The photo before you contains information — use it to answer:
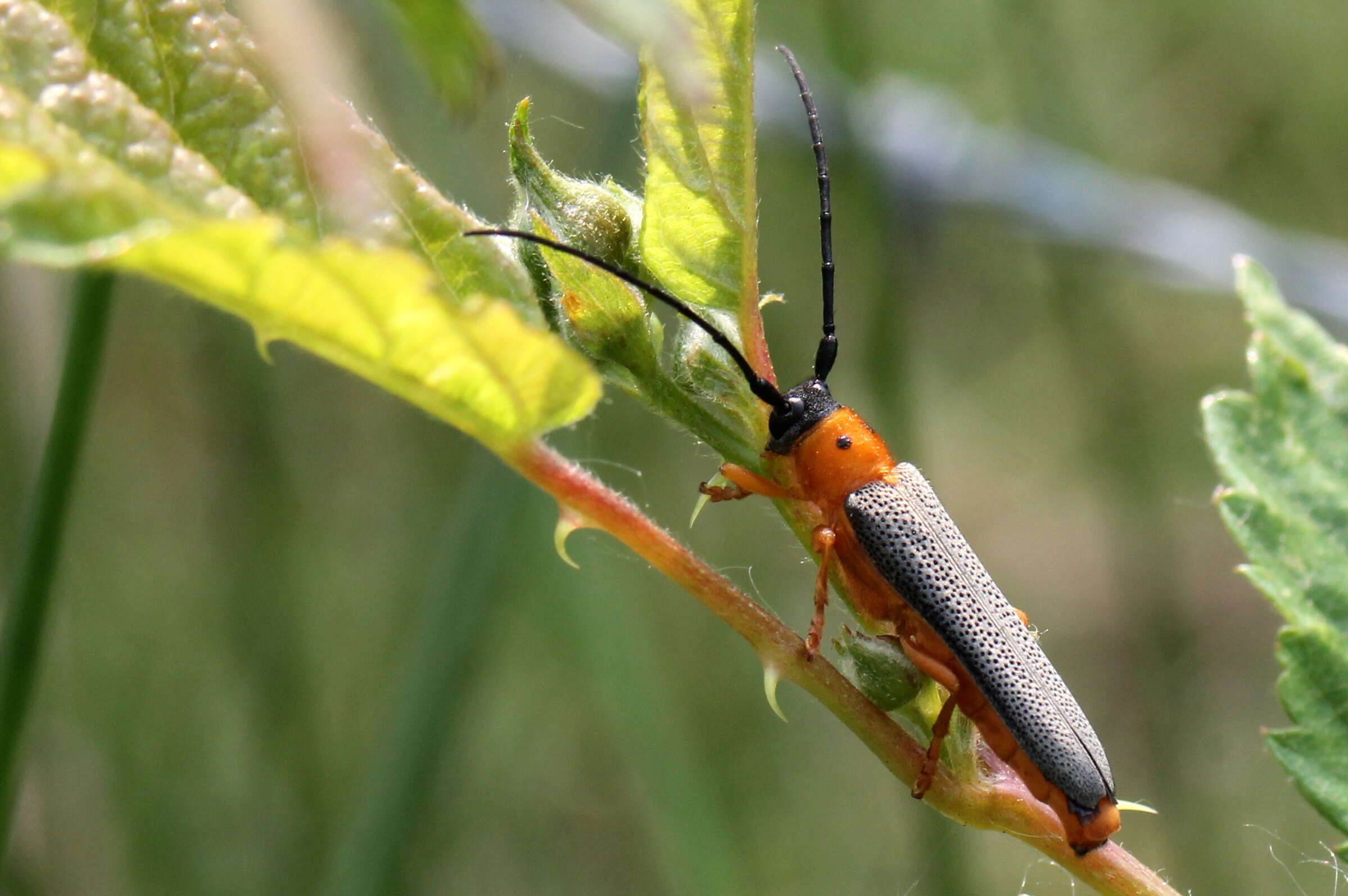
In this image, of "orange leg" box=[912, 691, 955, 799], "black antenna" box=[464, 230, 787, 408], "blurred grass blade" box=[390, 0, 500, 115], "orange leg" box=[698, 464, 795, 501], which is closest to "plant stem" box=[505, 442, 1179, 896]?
"orange leg" box=[912, 691, 955, 799]

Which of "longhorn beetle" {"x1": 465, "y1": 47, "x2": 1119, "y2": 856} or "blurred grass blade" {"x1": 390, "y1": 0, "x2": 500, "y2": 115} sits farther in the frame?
"longhorn beetle" {"x1": 465, "y1": 47, "x2": 1119, "y2": 856}

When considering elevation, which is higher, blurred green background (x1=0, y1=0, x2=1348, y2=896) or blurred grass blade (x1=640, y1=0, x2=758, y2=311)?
blurred grass blade (x1=640, y1=0, x2=758, y2=311)

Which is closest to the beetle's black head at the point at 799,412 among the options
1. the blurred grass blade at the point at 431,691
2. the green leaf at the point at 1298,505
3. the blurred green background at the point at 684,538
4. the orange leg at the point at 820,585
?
the blurred green background at the point at 684,538

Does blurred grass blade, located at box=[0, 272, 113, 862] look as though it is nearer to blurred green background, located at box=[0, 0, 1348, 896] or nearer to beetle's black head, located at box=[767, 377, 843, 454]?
blurred green background, located at box=[0, 0, 1348, 896]

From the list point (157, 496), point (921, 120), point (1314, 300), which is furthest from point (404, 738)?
point (157, 496)

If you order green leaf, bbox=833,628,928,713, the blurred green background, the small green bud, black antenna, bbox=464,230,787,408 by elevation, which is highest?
the small green bud

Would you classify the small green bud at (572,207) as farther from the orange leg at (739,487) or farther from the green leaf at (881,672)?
the green leaf at (881,672)

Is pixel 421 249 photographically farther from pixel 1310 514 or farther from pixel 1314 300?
pixel 1314 300
